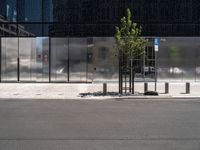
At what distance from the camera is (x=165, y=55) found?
32.6 metres

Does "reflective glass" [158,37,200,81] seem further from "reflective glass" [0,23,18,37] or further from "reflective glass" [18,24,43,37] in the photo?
"reflective glass" [0,23,18,37]

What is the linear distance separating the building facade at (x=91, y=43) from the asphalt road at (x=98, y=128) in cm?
1592

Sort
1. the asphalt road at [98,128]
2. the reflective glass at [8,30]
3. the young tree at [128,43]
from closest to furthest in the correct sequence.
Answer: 1. the asphalt road at [98,128]
2. the young tree at [128,43]
3. the reflective glass at [8,30]

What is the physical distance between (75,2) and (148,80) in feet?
27.7

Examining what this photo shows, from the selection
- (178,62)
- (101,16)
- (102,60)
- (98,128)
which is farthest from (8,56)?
(98,128)

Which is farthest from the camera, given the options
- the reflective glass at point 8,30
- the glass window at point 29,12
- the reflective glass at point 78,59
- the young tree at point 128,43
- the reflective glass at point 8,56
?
the glass window at point 29,12

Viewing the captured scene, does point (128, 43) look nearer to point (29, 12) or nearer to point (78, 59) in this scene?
point (78, 59)

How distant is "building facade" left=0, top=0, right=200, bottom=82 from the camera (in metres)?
32.3

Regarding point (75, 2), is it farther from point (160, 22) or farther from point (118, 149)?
point (118, 149)

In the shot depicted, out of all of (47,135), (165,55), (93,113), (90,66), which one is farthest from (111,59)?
(47,135)

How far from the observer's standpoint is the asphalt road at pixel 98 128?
356 inches

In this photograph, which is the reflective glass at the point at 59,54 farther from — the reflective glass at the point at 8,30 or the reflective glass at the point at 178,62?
the reflective glass at the point at 178,62

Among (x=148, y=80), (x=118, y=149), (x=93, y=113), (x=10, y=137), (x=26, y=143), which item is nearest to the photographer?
(x=118, y=149)

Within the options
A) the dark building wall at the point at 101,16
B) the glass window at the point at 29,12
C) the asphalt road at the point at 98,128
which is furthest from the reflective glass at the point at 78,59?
the asphalt road at the point at 98,128
